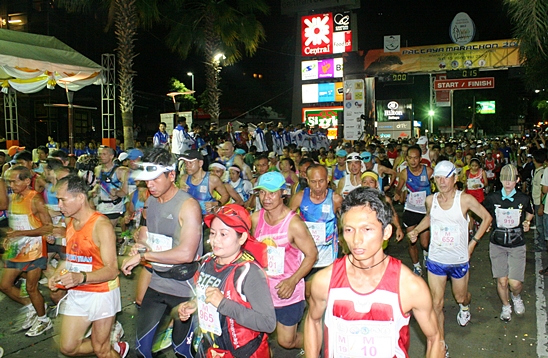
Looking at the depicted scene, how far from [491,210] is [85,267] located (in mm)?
4906

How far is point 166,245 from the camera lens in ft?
13.9

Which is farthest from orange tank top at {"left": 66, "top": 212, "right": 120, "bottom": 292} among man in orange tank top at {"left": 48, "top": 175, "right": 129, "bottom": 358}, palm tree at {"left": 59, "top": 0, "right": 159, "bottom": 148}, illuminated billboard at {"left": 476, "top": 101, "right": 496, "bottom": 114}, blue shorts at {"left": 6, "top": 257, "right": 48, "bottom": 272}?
illuminated billboard at {"left": 476, "top": 101, "right": 496, "bottom": 114}

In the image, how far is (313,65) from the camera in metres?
39.5

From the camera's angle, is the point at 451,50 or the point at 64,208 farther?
the point at 451,50

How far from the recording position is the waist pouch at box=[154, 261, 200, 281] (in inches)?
164

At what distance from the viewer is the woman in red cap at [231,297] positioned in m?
2.95

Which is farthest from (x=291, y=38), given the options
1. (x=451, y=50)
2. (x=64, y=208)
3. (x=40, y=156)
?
(x=64, y=208)

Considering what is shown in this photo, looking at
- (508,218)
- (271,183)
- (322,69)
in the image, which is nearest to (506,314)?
(508,218)

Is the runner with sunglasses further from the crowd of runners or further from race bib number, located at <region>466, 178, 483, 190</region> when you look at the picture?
race bib number, located at <region>466, 178, 483, 190</region>

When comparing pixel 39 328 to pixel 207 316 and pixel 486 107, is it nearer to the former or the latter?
pixel 207 316

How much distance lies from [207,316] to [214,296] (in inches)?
13.3

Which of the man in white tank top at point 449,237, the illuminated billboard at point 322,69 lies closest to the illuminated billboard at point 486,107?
the illuminated billboard at point 322,69

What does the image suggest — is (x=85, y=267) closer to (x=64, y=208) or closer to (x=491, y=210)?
(x=64, y=208)

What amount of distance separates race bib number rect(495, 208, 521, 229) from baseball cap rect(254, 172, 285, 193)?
10.6ft
